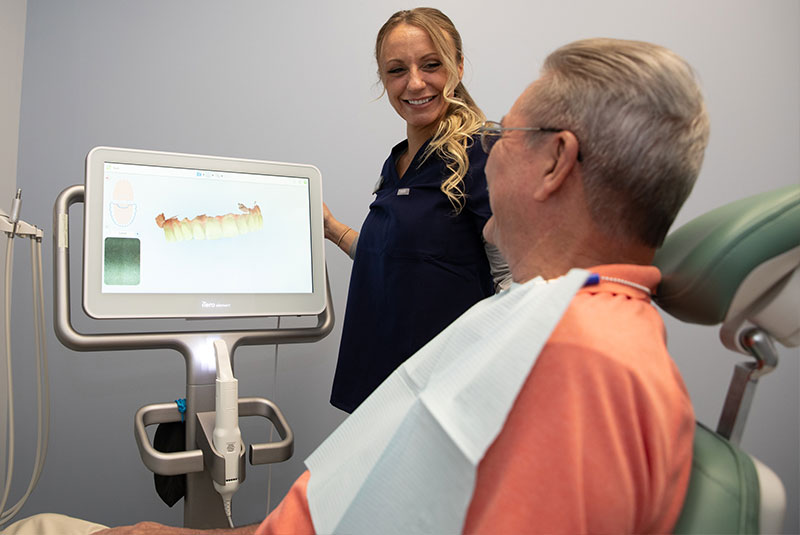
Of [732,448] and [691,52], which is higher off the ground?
[691,52]

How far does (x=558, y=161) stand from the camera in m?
0.81

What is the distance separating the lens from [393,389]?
0.84m

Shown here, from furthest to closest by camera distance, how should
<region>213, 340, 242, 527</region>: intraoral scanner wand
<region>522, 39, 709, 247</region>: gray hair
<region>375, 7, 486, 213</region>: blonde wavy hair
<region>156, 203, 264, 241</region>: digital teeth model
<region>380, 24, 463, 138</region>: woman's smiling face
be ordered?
<region>380, 24, 463, 138</region>: woman's smiling face, <region>375, 7, 486, 213</region>: blonde wavy hair, <region>156, 203, 264, 241</region>: digital teeth model, <region>213, 340, 242, 527</region>: intraoral scanner wand, <region>522, 39, 709, 247</region>: gray hair

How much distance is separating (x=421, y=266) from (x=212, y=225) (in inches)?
20.5

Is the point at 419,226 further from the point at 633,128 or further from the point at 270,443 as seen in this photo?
the point at 633,128

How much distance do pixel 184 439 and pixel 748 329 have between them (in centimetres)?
121

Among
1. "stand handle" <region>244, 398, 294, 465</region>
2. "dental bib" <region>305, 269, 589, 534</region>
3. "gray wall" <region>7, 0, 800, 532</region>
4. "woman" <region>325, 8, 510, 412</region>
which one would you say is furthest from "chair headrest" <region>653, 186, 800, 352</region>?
"gray wall" <region>7, 0, 800, 532</region>

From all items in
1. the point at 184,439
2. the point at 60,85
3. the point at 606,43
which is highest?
the point at 606,43

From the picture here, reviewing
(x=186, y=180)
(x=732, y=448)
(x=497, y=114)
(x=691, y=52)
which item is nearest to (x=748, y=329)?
(x=732, y=448)

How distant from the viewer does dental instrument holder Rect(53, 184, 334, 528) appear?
1284 mm

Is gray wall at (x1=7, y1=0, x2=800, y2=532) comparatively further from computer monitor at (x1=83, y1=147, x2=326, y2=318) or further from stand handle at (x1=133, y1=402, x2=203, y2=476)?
stand handle at (x1=133, y1=402, x2=203, y2=476)

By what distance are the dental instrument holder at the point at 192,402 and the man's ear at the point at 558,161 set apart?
→ 825 mm

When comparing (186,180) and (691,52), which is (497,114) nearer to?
(691,52)

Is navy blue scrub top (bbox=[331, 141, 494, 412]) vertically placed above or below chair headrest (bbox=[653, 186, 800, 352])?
below
